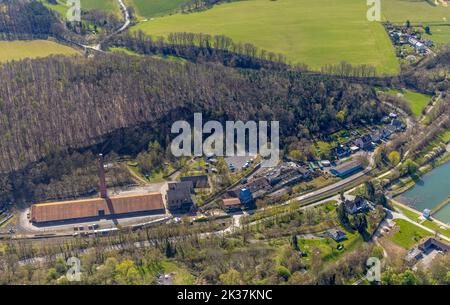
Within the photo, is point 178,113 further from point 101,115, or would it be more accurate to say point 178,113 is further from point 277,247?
point 277,247

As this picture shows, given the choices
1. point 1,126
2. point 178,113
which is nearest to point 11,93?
point 1,126

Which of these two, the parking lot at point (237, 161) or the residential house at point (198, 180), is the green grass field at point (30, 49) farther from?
the residential house at point (198, 180)

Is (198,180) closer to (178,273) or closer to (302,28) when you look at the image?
(178,273)

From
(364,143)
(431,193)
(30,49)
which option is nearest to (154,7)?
(30,49)

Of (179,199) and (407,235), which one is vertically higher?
(179,199)

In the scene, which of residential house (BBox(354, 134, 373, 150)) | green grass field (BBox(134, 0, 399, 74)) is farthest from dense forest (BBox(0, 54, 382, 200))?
green grass field (BBox(134, 0, 399, 74))

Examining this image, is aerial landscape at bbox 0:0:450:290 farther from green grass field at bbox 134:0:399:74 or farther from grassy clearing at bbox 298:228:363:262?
green grass field at bbox 134:0:399:74

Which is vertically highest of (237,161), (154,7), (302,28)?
(154,7)
